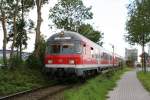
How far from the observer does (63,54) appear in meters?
28.6

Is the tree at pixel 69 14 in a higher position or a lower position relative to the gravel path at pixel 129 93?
higher

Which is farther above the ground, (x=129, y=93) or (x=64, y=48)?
(x=64, y=48)

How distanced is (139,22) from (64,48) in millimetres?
13897

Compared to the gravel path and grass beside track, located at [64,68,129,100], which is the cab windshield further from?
the gravel path

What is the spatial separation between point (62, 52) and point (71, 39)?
1.03 m

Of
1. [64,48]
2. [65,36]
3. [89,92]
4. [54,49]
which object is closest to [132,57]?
[65,36]

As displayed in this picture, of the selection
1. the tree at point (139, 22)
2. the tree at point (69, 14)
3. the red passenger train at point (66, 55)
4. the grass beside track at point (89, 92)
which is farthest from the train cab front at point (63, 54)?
the tree at point (69, 14)

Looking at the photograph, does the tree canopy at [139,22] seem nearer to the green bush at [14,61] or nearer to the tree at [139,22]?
the tree at [139,22]

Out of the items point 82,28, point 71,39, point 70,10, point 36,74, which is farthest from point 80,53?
point 82,28

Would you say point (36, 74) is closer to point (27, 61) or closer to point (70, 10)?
point (27, 61)

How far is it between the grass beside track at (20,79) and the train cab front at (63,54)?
140cm

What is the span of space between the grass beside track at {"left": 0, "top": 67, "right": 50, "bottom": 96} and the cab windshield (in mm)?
2141

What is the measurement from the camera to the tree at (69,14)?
159 ft

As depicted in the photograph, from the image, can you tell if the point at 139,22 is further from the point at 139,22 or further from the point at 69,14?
the point at 69,14
